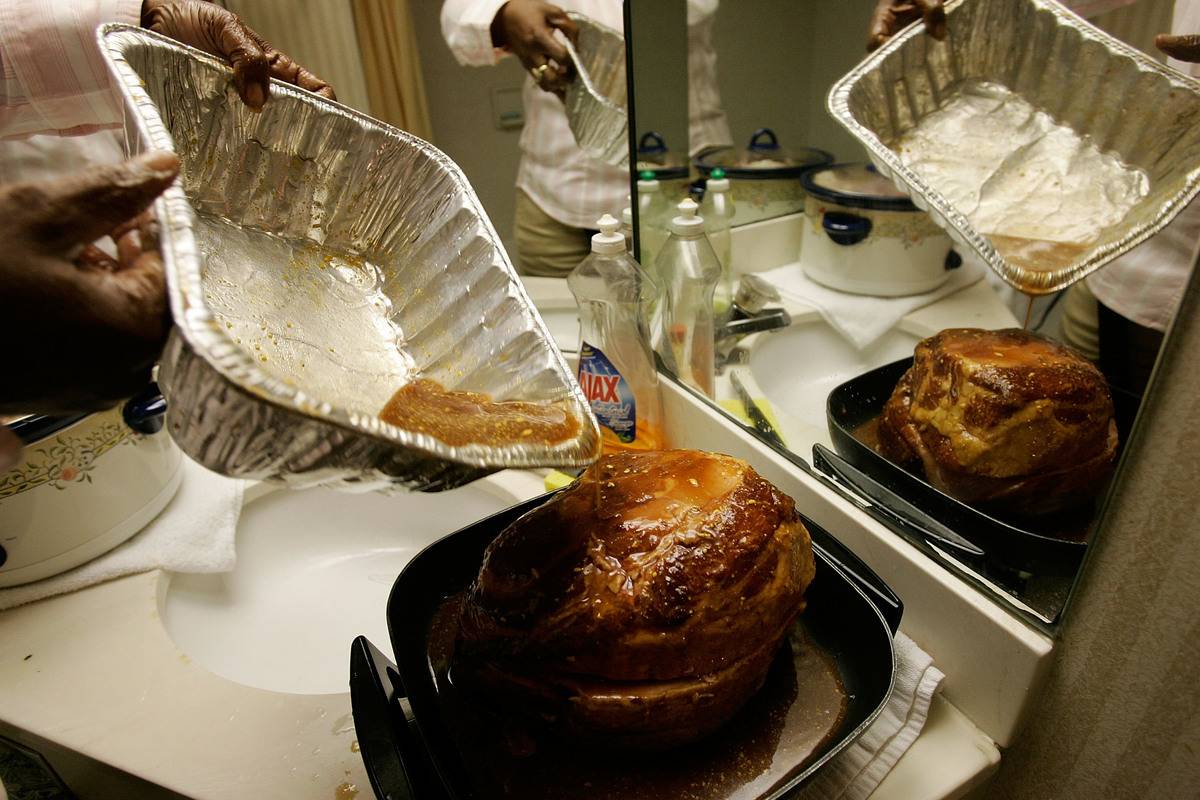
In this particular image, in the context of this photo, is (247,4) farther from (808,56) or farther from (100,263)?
(100,263)

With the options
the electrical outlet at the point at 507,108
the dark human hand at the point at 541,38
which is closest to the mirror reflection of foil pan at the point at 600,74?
the dark human hand at the point at 541,38

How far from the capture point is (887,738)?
681 mm

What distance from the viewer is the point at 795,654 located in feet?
2.39

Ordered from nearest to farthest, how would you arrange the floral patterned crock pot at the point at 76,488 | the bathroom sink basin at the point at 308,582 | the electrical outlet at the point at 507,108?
the floral patterned crock pot at the point at 76,488 → the bathroom sink basin at the point at 308,582 → the electrical outlet at the point at 507,108

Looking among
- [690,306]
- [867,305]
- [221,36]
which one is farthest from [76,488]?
[867,305]

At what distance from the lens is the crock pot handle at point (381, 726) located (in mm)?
606

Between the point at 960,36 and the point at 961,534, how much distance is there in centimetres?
72

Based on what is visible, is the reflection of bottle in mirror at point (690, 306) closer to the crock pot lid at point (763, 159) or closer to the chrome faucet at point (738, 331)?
the chrome faucet at point (738, 331)

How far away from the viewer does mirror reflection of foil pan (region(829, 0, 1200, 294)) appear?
76 cm

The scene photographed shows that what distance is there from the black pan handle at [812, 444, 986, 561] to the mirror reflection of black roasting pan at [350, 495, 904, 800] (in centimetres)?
8

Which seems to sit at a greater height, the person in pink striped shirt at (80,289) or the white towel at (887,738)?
the person in pink striped shirt at (80,289)

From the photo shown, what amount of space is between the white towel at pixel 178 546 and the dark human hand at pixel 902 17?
3.88ft

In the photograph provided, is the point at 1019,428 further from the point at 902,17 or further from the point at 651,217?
the point at 651,217

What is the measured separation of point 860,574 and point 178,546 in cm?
93
